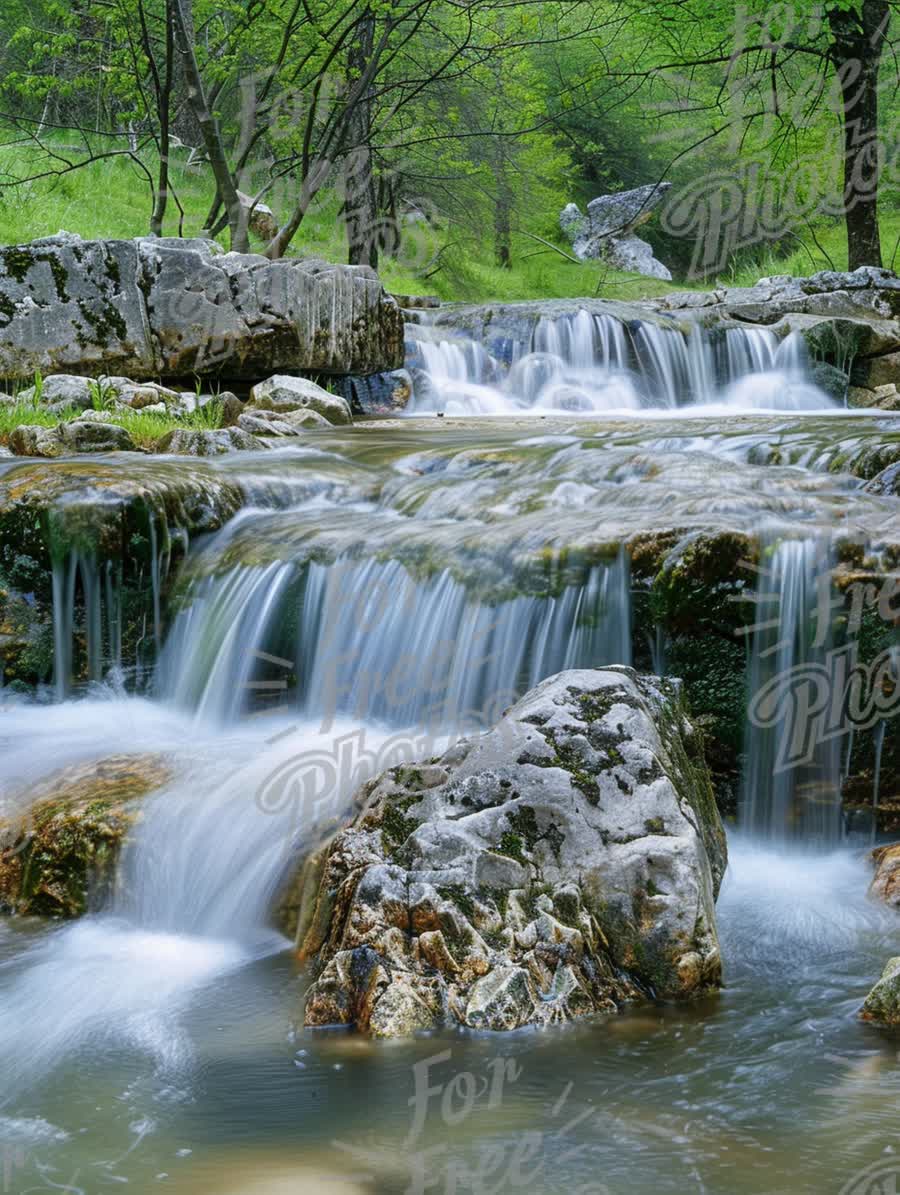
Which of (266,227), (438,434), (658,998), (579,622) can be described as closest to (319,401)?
(438,434)

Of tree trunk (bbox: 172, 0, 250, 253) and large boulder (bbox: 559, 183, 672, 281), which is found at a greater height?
large boulder (bbox: 559, 183, 672, 281)

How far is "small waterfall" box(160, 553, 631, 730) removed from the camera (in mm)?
4785

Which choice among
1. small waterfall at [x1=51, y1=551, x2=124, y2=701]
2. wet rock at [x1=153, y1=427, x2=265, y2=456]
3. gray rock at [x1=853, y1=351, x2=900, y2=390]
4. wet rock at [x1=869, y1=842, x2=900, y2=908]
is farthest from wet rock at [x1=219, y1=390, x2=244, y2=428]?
gray rock at [x1=853, y1=351, x2=900, y2=390]

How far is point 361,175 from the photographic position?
47.8 feet

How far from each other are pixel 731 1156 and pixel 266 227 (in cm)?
1794

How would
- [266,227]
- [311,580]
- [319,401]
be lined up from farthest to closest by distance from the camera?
[266,227]
[319,401]
[311,580]

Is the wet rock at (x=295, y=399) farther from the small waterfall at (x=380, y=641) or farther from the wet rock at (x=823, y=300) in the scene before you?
the wet rock at (x=823, y=300)

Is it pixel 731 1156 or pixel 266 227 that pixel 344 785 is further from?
pixel 266 227

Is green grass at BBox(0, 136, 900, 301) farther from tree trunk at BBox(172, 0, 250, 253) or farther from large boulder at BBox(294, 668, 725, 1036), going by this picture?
large boulder at BBox(294, 668, 725, 1036)

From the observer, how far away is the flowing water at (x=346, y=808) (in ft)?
7.71

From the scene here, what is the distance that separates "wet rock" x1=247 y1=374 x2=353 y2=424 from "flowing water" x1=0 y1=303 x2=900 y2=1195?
1.48 m

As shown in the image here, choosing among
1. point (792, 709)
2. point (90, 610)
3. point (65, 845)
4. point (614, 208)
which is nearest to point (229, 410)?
point (90, 610)

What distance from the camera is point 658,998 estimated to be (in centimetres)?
298

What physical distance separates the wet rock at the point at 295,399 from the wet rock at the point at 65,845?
18.7 feet
